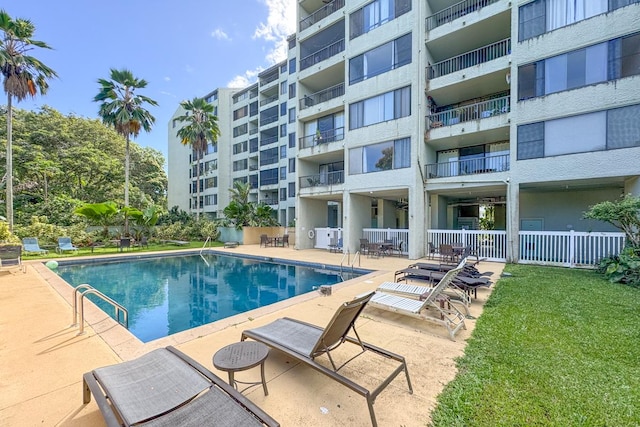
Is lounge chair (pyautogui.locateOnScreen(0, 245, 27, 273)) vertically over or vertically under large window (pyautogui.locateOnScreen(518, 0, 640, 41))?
under

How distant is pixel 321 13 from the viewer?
64.3 feet

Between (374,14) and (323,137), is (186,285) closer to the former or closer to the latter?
(323,137)

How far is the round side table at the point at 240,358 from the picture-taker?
264 cm

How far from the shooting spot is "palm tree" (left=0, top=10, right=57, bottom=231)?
54.3 feet

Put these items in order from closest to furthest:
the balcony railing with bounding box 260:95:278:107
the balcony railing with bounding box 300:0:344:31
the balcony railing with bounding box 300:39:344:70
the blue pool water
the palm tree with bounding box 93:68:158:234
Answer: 1. the blue pool water
2. the balcony railing with bounding box 300:0:344:31
3. the balcony railing with bounding box 300:39:344:70
4. the palm tree with bounding box 93:68:158:234
5. the balcony railing with bounding box 260:95:278:107

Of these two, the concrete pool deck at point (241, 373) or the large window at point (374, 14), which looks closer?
the concrete pool deck at point (241, 373)

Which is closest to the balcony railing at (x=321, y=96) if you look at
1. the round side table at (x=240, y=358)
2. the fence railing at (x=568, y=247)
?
the fence railing at (x=568, y=247)

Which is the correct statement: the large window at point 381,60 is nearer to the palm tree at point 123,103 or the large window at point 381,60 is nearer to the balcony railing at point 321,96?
the balcony railing at point 321,96

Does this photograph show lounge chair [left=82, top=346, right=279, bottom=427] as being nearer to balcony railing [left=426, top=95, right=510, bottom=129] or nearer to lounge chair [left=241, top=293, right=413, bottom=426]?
lounge chair [left=241, top=293, right=413, bottom=426]

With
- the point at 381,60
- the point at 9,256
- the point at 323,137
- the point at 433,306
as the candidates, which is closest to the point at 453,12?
the point at 381,60

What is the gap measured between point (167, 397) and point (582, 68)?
55.9 ft

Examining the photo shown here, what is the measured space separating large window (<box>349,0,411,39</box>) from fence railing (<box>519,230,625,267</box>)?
13.3 meters

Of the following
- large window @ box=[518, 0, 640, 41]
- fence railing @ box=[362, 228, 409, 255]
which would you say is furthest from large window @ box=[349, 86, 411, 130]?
fence railing @ box=[362, 228, 409, 255]

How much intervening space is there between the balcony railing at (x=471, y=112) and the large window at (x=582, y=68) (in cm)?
150
